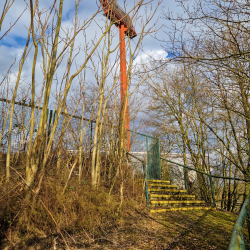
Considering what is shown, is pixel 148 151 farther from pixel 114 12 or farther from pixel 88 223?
pixel 114 12

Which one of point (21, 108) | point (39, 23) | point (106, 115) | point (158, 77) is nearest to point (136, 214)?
point (106, 115)

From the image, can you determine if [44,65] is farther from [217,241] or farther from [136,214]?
[217,241]

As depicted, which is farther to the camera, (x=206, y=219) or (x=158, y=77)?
(x=158, y=77)

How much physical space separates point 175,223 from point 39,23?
4412 mm

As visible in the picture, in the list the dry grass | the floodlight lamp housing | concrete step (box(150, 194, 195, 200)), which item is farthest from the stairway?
the floodlight lamp housing

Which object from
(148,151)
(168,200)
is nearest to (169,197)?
(168,200)

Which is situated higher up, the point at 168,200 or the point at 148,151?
the point at 148,151

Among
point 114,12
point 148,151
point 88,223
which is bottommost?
point 88,223

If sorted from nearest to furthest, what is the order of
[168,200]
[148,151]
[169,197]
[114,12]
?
1. [114,12]
2. [168,200]
3. [169,197]
4. [148,151]

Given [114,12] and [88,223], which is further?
[114,12]

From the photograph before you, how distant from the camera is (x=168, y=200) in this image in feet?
19.6

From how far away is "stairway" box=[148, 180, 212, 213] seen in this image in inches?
214

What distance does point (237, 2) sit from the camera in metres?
3.13

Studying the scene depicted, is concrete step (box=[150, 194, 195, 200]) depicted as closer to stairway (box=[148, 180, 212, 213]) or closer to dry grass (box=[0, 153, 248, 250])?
stairway (box=[148, 180, 212, 213])
